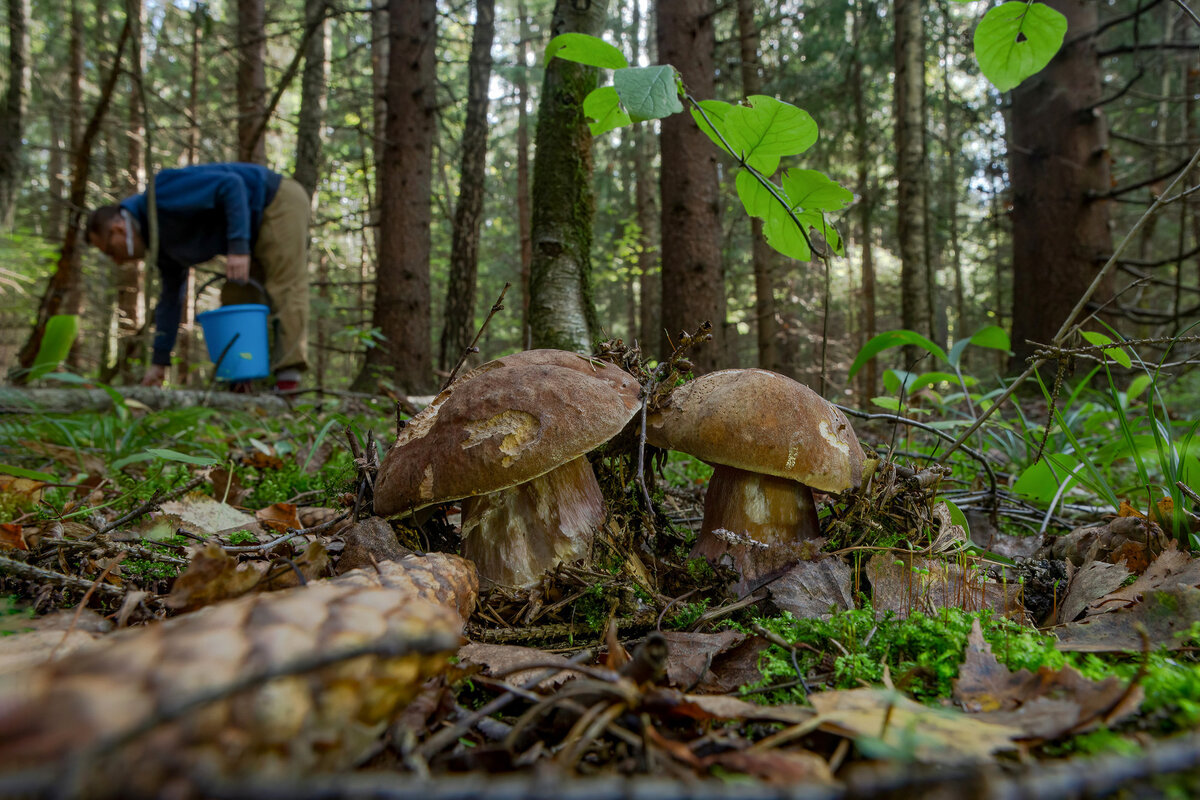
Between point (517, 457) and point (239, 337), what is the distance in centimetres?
520

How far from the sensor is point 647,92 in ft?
4.74

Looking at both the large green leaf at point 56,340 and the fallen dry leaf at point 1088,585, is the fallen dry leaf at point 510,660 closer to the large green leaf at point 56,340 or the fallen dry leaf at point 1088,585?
the fallen dry leaf at point 1088,585

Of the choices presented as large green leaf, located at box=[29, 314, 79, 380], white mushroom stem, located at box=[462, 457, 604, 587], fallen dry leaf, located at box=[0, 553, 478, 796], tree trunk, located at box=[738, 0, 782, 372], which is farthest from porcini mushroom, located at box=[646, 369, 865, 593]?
tree trunk, located at box=[738, 0, 782, 372]

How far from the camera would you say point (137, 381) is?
8.46m

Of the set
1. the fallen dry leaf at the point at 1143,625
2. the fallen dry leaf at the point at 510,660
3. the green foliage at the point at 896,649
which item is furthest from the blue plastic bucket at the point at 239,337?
the fallen dry leaf at the point at 1143,625

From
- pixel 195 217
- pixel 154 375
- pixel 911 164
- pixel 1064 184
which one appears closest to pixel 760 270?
pixel 911 164

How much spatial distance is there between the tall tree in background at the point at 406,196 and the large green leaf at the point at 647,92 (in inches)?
255

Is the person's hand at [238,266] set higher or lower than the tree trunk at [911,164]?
lower

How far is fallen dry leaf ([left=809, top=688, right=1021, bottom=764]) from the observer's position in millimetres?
829

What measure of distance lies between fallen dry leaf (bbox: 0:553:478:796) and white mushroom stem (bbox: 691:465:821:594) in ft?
3.89

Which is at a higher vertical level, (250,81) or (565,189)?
(250,81)

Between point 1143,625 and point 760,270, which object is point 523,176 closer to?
point 760,270

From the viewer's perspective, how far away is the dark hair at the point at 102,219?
611 centimetres

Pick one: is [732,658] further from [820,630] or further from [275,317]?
[275,317]
